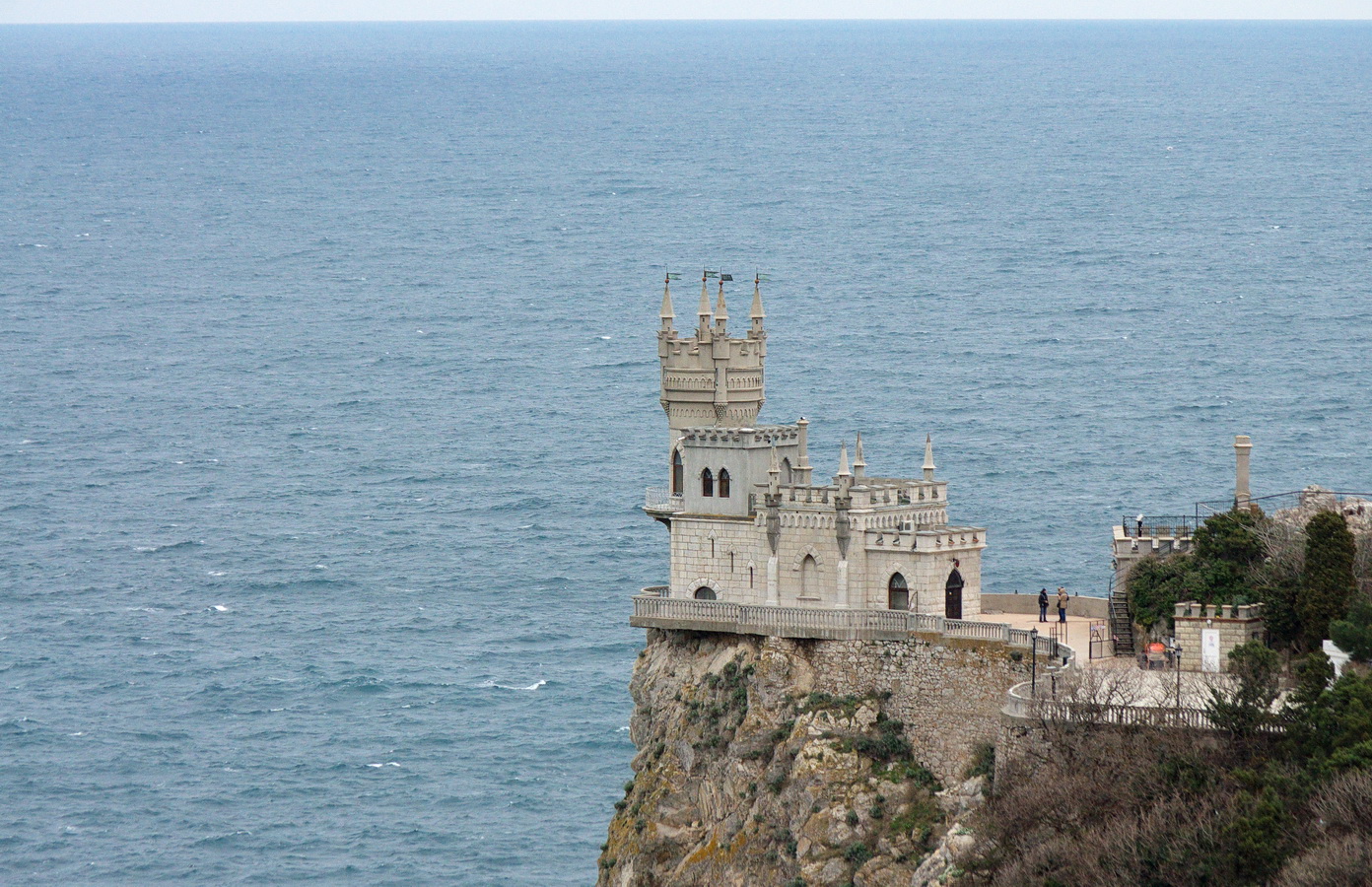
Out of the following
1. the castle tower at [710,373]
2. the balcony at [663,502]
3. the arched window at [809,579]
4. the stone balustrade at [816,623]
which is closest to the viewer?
the stone balustrade at [816,623]

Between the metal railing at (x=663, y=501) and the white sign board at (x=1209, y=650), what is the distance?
18213 mm

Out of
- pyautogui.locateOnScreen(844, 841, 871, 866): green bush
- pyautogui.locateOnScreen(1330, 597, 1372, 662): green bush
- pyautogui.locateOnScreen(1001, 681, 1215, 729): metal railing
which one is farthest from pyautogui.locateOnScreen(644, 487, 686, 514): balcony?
pyautogui.locateOnScreen(1330, 597, 1372, 662): green bush

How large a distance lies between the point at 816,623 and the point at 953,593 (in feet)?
13.9

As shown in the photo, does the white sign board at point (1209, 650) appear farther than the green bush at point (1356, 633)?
Yes

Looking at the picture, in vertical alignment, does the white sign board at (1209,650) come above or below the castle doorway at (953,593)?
below

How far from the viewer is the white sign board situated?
75.4 metres

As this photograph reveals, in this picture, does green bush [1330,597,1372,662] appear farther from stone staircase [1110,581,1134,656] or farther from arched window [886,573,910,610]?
arched window [886,573,910,610]

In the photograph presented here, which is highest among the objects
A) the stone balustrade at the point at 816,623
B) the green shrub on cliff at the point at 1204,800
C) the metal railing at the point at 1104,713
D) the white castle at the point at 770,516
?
the white castle at the point at 770,516

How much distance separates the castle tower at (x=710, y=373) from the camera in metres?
87.2

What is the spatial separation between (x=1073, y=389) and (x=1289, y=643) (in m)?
113

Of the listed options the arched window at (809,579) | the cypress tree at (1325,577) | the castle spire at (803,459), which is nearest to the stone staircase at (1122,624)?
the cypress tree at (1325,577)

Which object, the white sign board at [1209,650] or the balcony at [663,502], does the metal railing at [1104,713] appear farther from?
the balcony at [663,502]

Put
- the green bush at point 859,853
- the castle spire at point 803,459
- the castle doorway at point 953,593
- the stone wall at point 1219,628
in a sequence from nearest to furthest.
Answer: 1. the stone wall at point 1219,628
2. the green bush at point 859,853
3. the castle doorway at point 953,593
4. the castle spire at point 803,459

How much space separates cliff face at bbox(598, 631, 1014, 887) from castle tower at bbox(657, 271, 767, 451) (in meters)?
7.36
